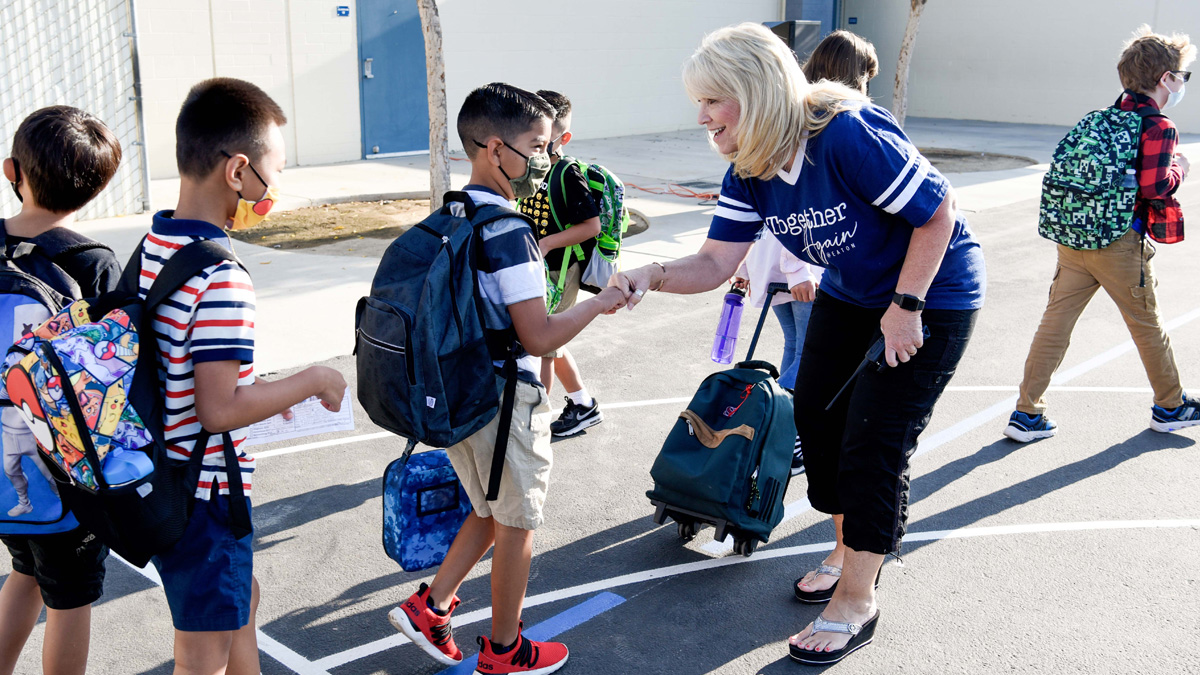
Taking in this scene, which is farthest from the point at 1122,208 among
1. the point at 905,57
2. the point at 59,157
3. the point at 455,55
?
the point at 455,55

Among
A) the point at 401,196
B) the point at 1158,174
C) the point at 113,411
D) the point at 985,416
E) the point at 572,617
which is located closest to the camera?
the point at 113,411

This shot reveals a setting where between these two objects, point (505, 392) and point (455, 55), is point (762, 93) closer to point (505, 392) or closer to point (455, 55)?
point (505, 392)

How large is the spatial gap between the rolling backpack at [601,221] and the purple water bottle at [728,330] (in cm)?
67

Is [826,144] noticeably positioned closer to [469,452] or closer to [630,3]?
[469,452]

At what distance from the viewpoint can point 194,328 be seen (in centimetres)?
210

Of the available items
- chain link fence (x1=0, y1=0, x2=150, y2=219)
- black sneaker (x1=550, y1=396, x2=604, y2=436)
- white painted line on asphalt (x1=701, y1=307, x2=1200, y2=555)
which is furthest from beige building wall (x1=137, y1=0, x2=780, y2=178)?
white painted line on asphalt (x1=701, y1=307, x2=1200, y2=555)

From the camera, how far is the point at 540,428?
9.98 ft

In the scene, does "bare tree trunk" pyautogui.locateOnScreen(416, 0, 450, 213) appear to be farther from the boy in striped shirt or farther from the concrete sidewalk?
the boy in striped shirt

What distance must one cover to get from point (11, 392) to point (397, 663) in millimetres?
1677

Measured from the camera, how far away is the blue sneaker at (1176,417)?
5.44 m

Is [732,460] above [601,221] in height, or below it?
below

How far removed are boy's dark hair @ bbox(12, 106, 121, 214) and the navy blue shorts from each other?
1047mm

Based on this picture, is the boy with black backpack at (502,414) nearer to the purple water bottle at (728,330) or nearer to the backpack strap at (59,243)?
the backpack strap at (59,243)

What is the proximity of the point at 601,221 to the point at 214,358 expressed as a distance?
9.52 feet
